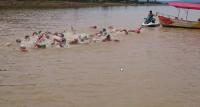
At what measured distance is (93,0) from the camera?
11150cm

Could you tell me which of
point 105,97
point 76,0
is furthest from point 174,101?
point 76,0

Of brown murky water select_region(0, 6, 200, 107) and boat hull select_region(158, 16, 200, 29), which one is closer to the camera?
brown murky water select_region(0, 6, 200, 107)

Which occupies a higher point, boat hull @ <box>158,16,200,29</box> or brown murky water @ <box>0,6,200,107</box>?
brown murky water @ <box>0,6,200,107</box>

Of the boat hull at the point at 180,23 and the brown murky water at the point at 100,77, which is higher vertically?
the brown murky water at the point at 100,77

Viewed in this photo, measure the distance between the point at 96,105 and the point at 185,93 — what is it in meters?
3.36

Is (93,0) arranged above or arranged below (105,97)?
below

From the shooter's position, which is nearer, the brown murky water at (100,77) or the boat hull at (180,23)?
the brown murky water at (100,77)

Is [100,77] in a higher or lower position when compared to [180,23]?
higher

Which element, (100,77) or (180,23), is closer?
(100,77)

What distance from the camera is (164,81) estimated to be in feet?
49.3

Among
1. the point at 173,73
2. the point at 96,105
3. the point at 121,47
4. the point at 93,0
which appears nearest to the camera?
the point at 96,105

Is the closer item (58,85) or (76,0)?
(58,85)

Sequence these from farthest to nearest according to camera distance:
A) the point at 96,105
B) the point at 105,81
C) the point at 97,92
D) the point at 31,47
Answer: the point at 31,47 → the point at 105,81 → the point at 97,92 → the point at 96,105

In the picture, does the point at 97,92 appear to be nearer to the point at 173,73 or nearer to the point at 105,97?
the point at 105,97
